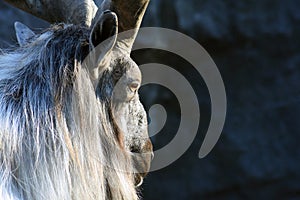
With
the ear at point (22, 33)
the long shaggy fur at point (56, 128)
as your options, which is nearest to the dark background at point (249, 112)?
the ear at point (22, 33)

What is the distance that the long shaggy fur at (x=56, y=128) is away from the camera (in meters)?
2.42

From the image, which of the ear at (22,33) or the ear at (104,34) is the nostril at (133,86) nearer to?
the ear at (104,34)

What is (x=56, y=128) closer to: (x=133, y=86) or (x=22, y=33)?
(x=133, y=86)

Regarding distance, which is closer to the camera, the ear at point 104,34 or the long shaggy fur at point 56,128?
the long shaggy fur at point 56,128

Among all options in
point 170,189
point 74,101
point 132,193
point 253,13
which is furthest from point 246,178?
point 74,101

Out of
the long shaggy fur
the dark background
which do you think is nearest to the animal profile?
the long shaggy fur

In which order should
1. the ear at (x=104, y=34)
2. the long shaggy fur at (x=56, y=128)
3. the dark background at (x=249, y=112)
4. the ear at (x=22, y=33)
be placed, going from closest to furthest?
the long shaggy fur at (x=56, y=128), the ear at (x=104, y=34), the ear at (x=22, y=33), the dark background at (x=249, y=112)

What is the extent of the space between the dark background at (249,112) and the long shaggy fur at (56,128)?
247 centimetres

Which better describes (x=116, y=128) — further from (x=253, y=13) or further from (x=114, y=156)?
(x=253, y=13)

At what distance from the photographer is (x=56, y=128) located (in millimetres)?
2496

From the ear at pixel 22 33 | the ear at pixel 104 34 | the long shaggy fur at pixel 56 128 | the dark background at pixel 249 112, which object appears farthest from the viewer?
the dark background at pixel 249 112

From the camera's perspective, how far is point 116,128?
2764mm

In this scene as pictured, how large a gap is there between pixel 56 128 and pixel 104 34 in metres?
0.35

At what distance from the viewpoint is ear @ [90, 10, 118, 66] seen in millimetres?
2535
